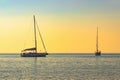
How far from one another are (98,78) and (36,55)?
126 m

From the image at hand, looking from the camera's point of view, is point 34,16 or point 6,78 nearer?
point 6,78

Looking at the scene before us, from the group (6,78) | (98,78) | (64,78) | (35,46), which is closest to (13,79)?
(6,78)

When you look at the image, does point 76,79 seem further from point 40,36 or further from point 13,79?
point 40,36

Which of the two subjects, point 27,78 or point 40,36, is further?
point 40,36

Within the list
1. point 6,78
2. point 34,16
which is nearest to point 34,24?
point 34,16

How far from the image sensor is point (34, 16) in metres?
194

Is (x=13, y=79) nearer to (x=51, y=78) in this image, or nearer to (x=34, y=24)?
(x=51, y=78)

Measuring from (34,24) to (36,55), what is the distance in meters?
15.8

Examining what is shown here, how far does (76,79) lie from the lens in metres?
72.8

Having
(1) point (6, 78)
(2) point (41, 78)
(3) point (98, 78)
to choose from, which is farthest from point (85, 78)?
(1) point (6, 78)

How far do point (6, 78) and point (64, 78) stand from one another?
986 cm

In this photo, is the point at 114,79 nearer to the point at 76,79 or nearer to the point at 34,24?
the point at 76,79

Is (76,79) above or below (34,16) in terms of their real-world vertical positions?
below

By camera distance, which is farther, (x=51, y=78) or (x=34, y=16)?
(x=34, y=16)
